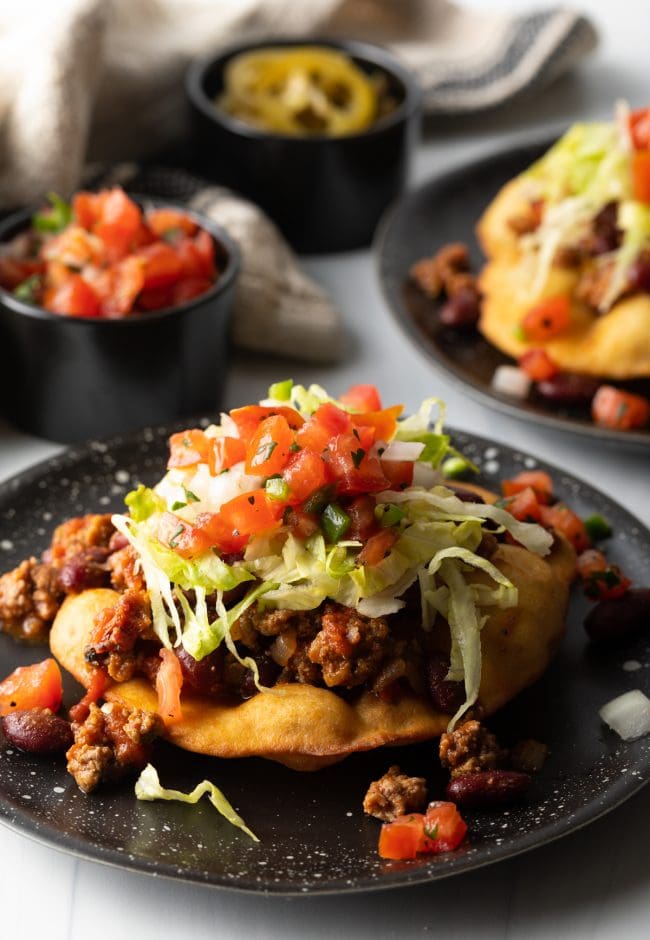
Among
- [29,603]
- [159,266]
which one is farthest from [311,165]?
[29,603]

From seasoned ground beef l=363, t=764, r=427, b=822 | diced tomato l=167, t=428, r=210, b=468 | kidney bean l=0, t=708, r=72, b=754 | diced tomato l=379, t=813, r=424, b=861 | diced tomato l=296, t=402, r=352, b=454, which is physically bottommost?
kidney bean l=0, t=708, r=72, b=754

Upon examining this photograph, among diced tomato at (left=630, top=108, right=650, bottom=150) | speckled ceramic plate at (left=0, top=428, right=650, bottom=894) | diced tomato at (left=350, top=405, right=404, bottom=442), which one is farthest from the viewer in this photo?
diced tomato at (left=630, top=108, right=650, bottom=150)

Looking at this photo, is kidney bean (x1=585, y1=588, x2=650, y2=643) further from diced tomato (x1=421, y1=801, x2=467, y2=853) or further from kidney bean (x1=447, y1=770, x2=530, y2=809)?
diced tomato (x1=421, y1=801, x2=467, y2=853)

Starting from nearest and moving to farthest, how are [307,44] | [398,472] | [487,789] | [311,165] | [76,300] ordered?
[487,789] < [398,472] < [76,300] < [311,165] < [307,44]

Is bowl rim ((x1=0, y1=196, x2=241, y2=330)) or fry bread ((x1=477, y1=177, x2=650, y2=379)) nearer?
bowl rim ((x1=0, y1=196, x2=241, y2=330))

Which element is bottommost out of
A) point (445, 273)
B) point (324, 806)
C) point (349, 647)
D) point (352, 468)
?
point (445, 273)

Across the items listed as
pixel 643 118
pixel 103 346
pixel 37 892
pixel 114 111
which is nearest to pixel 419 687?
pixel 37 892

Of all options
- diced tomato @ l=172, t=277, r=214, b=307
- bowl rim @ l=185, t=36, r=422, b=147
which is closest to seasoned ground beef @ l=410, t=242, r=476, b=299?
bowl rim @ l=185, t=36, r=422, b=147

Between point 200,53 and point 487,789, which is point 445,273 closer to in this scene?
point 200,53
